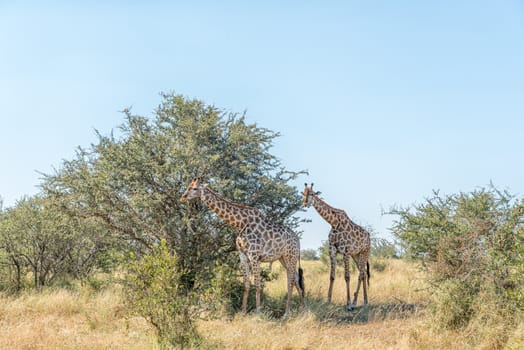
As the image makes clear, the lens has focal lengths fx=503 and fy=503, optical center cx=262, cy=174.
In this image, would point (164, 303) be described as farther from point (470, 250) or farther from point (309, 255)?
point (309, 255)

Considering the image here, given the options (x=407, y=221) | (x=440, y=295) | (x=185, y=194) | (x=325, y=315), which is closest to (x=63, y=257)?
(x=185, y=194)

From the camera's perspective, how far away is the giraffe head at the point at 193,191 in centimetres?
1082

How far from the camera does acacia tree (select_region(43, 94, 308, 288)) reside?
11.6m

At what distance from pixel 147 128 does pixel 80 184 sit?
2115 millimetres

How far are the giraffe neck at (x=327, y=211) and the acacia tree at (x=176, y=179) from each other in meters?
0.92

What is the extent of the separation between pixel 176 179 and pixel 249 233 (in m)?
2.09

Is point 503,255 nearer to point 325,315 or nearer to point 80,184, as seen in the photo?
point 325,315

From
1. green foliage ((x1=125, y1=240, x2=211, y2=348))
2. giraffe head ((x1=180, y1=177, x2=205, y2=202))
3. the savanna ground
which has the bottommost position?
the savanna ground

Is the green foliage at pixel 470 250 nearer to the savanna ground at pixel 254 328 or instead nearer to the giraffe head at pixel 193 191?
the savanna ground at pixel 254 328

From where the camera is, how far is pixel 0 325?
32.8 feet

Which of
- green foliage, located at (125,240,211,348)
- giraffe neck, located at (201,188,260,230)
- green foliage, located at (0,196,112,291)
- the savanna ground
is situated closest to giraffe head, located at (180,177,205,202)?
giraffe neck, located at (201,188,260,230)

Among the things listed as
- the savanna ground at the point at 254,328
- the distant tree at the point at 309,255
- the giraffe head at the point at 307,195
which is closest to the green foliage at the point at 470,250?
the savanna ground at the point at 254,328

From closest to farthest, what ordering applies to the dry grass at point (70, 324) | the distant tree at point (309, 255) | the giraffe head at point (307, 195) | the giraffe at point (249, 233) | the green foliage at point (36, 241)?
the dry grass at point (70, 324) < the giraffe at point (249, 233) < the giraffe head at point (307, 195) < the green foliage at point (36, 241) < the distant tree at point (309, 255)

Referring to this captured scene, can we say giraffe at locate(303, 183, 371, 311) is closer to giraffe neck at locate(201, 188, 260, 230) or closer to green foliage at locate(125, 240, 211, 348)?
giraffe neck at locate(201, 188, 260, 230)
